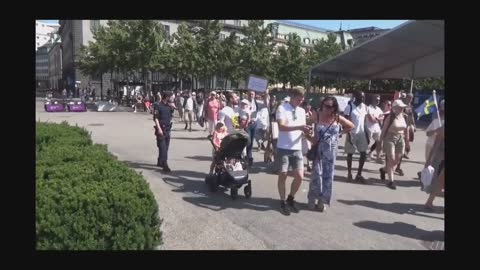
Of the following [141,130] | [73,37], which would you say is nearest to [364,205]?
[141,130]

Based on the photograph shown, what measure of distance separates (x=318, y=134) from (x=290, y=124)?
0.59m

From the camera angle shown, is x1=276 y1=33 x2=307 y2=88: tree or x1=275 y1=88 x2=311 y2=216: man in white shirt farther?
x1=276 y1=33 x2=307 y2=88: tree

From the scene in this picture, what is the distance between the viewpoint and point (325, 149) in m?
6.56

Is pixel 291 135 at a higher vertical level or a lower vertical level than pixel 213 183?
higher

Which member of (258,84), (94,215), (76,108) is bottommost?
(94,215)

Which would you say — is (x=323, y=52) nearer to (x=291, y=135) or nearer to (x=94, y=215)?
(x=291, y=135)

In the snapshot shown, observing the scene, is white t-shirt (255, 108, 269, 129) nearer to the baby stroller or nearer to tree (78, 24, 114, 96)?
the baby stroller

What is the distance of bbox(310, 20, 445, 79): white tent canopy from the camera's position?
18844mm

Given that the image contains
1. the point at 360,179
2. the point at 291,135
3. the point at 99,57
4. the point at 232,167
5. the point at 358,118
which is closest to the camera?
the point at 291,135

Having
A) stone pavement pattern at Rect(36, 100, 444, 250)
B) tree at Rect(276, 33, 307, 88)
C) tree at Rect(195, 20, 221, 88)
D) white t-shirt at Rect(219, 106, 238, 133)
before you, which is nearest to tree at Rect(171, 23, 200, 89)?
tree at Rect(195, 20, 221, 88)

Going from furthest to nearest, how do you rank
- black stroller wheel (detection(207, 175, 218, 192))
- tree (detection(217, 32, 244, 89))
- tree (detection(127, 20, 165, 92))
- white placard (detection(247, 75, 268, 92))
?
1. tree (detection(217, 32, 244, 89))
2. tree (detection(127, 20, 165, 92))
3. white placard (detection(247, 75, 268, 92))
4. black stroller wheel (detection(207, 175, 218, 192))

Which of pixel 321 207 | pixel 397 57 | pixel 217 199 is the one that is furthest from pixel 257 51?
pixel 321 207

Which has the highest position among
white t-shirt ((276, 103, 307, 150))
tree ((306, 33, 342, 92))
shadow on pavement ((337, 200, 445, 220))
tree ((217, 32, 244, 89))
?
tree ((306, 33, 342, 92))

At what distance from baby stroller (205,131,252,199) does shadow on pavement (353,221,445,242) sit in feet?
6.52
